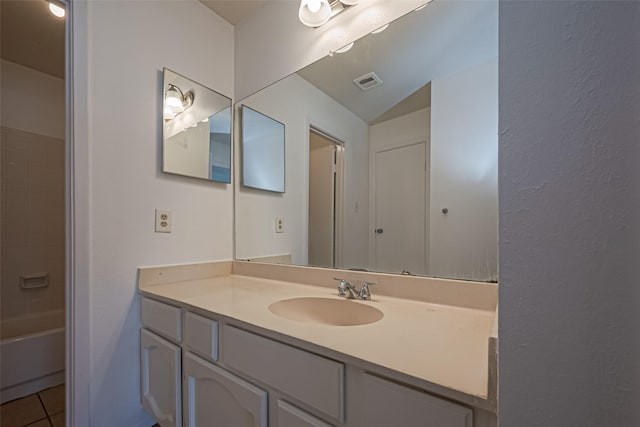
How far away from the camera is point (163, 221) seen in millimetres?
1308

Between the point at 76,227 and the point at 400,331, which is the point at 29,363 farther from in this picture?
the point at 400,331

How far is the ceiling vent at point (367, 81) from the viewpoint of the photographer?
118 cm

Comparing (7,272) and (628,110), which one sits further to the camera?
(7,272)

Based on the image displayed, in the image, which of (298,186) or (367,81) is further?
(298,186)

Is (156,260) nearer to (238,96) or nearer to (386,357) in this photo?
(238,96)

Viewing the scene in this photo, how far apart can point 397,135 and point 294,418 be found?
986 mm

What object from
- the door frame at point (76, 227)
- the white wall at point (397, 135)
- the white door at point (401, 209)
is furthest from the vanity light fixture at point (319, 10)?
the door frame at point (76, 227)

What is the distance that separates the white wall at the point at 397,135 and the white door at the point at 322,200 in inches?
7.7

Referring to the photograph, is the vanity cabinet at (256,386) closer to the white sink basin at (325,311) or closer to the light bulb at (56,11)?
the white sink basin at (325,311)

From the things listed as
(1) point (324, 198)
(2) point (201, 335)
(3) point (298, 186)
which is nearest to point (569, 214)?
(2) point (201, 335)

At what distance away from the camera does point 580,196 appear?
0.91 ft

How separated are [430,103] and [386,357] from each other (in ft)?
2.91

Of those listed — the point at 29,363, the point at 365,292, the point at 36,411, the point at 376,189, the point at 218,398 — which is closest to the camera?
the point at 218,398

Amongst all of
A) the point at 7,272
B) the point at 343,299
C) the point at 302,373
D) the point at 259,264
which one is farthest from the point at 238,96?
the point at 7,272
